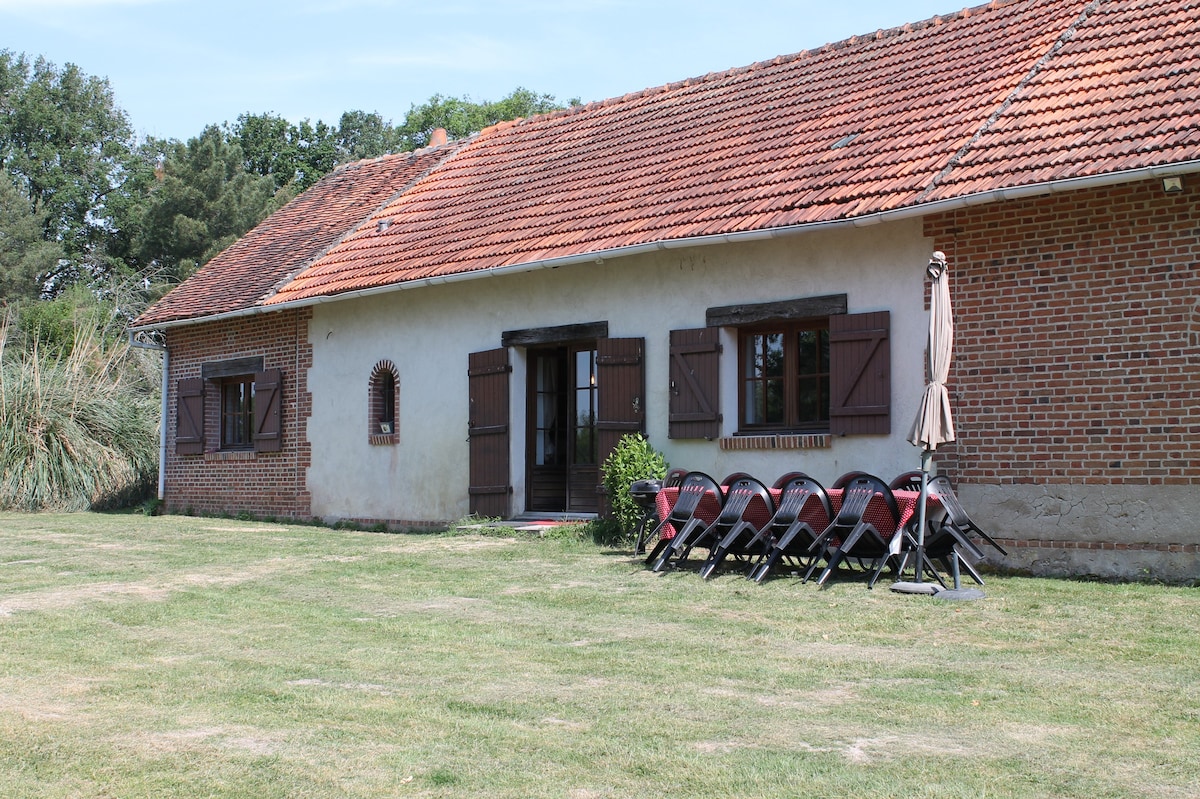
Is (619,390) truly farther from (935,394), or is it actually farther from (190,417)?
(190,417)

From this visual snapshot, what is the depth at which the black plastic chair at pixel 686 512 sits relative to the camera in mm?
9453

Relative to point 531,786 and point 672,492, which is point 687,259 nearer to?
point 672,492

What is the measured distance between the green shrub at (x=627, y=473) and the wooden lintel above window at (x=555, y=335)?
148 cm

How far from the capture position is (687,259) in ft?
39.6

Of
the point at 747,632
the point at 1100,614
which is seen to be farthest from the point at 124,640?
the point at 1100,614

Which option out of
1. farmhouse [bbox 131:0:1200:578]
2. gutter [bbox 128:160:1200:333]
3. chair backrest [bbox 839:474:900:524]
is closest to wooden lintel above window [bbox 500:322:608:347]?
farmhouse [bbox 131:0:1200:578]

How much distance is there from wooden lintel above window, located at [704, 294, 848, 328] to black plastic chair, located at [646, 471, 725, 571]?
2.22m

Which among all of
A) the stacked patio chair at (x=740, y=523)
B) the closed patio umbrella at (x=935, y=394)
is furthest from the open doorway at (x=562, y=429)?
the closed patio umbrella at (x=935, y=394)

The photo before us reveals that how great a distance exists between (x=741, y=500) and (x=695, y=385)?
2710mm

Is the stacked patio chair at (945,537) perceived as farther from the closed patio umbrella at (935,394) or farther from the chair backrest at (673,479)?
the chair backrest at (673,479)

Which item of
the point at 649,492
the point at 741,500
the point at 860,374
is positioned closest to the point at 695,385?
the point at 649,492

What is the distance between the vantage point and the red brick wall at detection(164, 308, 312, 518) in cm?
1634

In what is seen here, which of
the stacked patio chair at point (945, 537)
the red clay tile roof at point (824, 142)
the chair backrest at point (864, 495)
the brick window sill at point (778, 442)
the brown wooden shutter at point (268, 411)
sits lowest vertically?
the stacked patio chair at point (945, 537)

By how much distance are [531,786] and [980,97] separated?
9144mm
